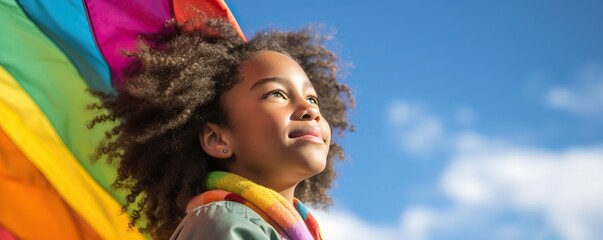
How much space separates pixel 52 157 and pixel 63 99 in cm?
27

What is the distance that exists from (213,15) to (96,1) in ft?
1.75

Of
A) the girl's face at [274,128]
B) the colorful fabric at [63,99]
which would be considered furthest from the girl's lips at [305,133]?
the colorful fabric at [63,99]

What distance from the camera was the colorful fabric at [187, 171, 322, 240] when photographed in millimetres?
2982

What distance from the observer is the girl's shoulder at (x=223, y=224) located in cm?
270

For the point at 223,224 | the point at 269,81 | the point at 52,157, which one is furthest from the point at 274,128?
the point at 52,157

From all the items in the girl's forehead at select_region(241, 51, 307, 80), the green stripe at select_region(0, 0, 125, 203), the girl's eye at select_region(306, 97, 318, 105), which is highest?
the green stripe at select_region(0, 0, 125, 203)

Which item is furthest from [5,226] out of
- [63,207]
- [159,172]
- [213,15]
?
[213,15]

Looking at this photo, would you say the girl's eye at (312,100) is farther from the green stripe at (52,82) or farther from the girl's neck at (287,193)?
the green stripe at (52,82)

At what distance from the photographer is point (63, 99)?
380 cm

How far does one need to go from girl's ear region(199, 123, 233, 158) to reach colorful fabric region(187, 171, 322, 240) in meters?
0.18

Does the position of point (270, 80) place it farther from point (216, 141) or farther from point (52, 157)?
point (52, 157)

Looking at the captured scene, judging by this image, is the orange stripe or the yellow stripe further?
the yellow stripe

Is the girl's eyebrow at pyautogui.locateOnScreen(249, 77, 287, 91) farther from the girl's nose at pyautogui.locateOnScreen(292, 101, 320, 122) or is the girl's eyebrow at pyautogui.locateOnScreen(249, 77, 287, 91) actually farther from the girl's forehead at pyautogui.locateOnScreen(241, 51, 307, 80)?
the girl's nose at pyautogui.locateOnScreen(292, 101, 320, 122)

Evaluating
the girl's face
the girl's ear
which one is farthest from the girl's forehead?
the girl's ear
